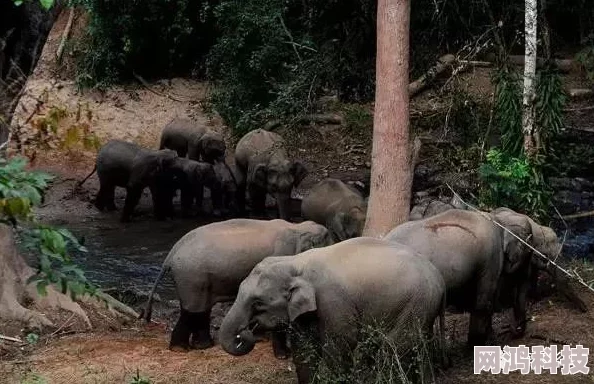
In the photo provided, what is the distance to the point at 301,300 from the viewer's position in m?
6.85

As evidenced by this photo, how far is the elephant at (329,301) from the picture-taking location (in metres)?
6.92

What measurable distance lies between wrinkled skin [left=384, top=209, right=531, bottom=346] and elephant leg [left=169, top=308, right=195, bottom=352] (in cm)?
195

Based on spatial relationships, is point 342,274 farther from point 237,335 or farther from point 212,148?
point 212,148

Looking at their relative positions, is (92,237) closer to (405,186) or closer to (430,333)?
(405,186)

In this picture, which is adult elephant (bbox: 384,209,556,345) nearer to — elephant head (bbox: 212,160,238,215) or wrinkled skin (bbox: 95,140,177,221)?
wrinkled skin (bbox: 95,140,177,221)

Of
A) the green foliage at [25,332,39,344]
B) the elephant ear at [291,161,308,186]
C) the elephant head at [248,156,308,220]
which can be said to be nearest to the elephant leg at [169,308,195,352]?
the green foliage at [25,332,39,344]

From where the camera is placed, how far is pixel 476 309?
8484mm

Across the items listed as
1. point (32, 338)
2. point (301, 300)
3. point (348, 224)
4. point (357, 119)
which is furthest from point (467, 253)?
point (357, 119)

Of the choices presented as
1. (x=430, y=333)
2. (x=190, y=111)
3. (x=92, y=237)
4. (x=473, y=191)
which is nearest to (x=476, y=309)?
(x=430, y=333)

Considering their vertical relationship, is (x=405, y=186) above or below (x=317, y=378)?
above

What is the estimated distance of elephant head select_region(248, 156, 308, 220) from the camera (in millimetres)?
15405

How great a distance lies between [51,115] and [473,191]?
372 inches

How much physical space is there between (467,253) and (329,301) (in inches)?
68.7

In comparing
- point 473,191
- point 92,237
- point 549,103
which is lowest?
point 92,237
